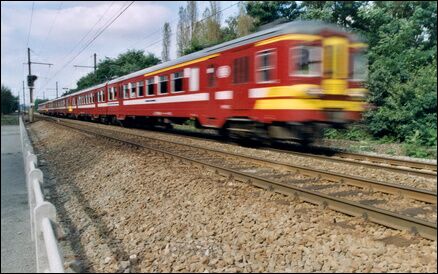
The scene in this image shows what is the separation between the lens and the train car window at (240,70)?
11335 mm

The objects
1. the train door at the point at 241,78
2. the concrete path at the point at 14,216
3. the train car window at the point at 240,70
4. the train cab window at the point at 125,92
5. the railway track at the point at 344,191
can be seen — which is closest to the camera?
the railway track at the point at 344,191

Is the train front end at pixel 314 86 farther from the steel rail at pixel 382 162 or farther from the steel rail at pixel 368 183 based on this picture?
the steel rail at pixel 368 183

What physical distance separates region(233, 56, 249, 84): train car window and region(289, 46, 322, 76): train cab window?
6.36 feet

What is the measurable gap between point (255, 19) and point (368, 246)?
8.83 m

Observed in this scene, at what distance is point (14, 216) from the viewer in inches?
316

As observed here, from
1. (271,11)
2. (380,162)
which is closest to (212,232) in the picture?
(380,162)

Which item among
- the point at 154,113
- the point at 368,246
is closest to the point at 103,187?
the point at 368,246

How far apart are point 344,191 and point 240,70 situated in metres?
6.38

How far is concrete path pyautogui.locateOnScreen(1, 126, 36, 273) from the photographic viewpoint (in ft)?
17.2

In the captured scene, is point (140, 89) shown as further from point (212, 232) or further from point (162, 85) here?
point (212, 232)

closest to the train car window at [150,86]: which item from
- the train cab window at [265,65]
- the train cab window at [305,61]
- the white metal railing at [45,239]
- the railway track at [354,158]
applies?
the railway track at [354,158]

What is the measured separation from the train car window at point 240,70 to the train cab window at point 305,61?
1.94 m

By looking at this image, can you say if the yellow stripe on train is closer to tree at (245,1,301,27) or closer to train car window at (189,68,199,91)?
tree at (245,1,301,27)

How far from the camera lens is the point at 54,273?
3.30 meters
